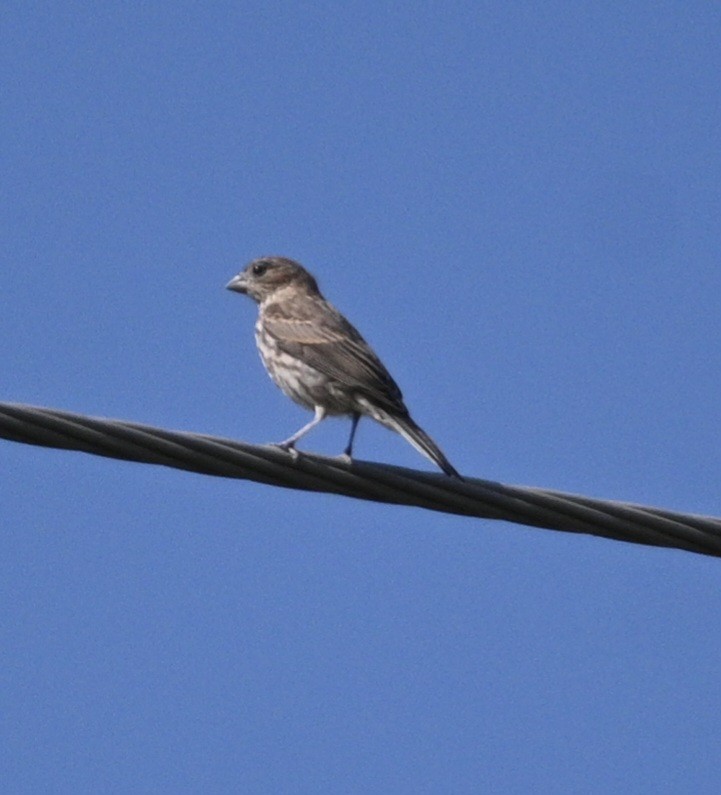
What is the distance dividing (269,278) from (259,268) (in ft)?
0.62

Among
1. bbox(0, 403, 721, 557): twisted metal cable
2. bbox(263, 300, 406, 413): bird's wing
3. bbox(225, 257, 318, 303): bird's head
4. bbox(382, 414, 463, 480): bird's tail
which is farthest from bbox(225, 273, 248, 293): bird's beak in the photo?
bbox(0, 403, 721, 557): twisted metal cable

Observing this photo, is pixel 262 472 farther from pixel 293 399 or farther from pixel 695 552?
pixel 293 399

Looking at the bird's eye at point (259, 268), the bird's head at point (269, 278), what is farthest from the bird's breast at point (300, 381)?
the bird's eye at point (259, 268)

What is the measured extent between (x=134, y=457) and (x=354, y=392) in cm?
362

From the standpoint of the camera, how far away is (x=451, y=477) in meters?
6.92

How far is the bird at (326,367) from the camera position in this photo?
9711 millimetres

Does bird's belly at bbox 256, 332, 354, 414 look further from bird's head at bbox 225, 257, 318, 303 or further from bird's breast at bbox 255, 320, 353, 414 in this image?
bird's head at bbox 225, 257, 318, 303

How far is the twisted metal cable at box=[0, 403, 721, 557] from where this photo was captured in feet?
21.1

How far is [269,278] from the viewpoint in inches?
504

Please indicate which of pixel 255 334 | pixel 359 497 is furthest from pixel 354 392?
pixel 359 497

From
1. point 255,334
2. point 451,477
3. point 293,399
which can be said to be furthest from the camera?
point 255,334

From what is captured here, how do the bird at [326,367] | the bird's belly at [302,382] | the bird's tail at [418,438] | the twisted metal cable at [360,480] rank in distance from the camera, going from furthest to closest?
1. the bird's belly at [302,382]
2. the bird at [326,367]
3. the bird's tail at [418,438]
4. the twisted metal cable at [360,480]

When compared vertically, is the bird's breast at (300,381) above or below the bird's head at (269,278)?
below

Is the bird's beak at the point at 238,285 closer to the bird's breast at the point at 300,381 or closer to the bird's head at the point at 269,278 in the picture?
the bird's head at the point at 269,278
